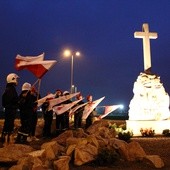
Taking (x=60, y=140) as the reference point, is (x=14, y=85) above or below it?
above

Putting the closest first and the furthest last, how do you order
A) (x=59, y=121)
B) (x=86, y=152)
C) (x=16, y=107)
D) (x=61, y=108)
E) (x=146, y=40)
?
(x=86, y=152) < (x=16, y=107) < (x=61, y=108) < (x=59, y=121) < (x=146, y=40)

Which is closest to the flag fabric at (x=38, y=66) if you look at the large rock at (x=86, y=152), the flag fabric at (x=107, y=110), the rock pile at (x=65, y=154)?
the rock pile at (x=65, y=154)

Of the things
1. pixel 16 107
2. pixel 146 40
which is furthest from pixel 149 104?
pixel 16 107

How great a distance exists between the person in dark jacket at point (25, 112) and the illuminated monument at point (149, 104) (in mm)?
9754

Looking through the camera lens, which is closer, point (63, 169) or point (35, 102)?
point (63, 169)

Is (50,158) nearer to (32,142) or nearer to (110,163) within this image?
(110,163)

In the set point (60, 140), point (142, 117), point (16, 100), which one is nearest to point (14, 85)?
point (16, 100)

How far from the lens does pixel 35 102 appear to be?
11.8 metres

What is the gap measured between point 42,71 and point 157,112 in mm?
10749

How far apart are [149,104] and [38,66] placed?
1051 centimetres

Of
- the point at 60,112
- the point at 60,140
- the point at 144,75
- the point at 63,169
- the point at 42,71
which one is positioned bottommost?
the point at 63,169

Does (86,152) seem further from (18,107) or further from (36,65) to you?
(36,65)

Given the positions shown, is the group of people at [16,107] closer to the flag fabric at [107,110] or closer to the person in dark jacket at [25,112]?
the person in dark jacket at [25,112]

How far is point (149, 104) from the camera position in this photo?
66.6 ft
